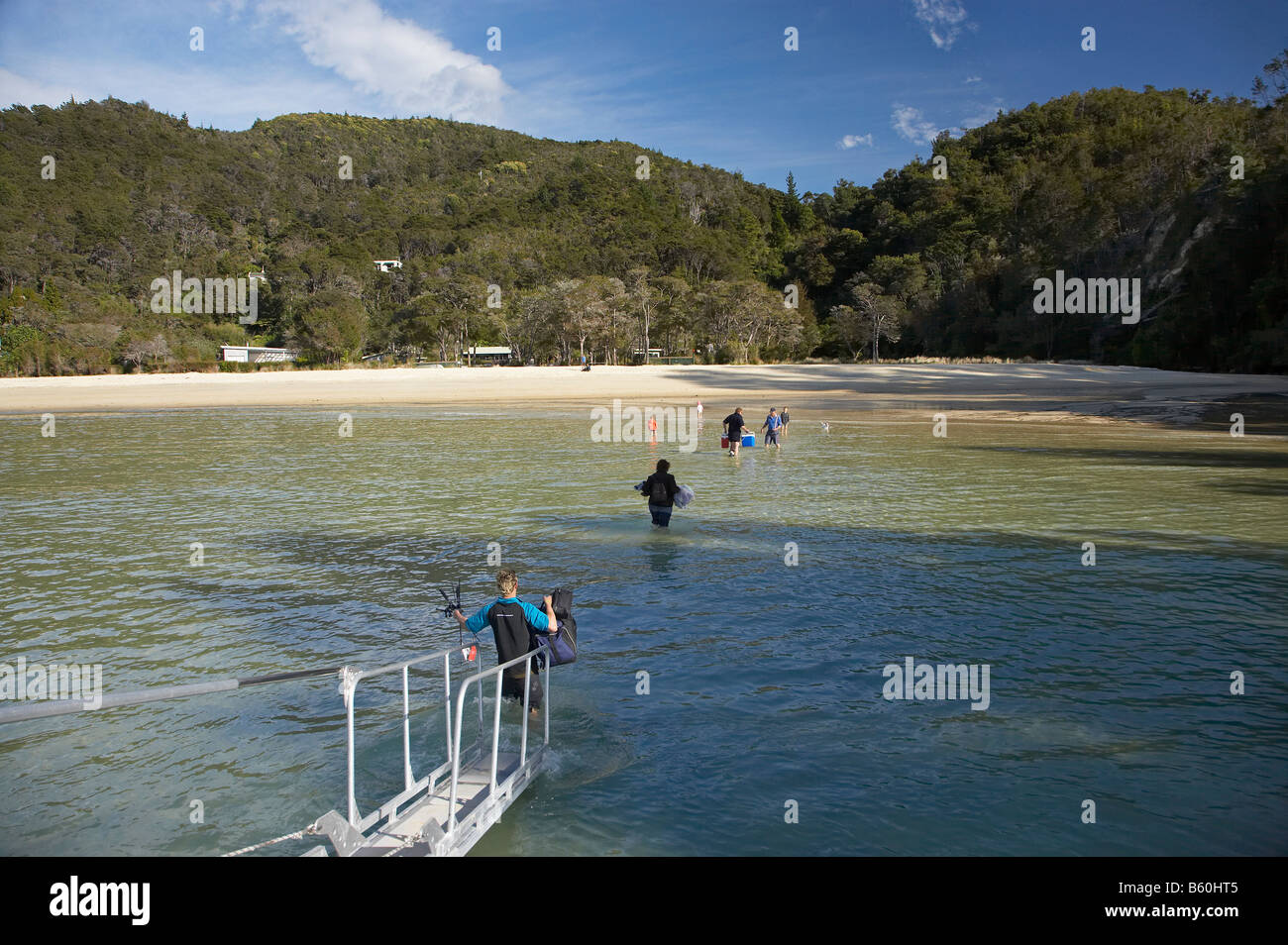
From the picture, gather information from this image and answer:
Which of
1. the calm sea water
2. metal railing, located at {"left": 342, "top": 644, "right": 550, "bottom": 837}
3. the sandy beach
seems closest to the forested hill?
the sandy beach

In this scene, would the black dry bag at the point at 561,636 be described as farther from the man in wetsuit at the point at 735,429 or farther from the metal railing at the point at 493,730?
the man in wetsuit at the point at 735,429

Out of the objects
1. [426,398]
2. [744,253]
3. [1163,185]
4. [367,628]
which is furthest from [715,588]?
[744,253]

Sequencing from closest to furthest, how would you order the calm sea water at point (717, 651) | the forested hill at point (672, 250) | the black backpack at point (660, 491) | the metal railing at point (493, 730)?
the metal railing at point (493, 730), the calm sea water at point (717, 651), the black backpack at point (660, 491), the forested hill at point (672, 250)

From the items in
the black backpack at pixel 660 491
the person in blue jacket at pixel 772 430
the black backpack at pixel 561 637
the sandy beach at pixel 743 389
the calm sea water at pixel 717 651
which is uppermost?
the sandy beach at pixel 743 389

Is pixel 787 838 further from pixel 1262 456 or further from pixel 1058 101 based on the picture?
pixel 1058 101

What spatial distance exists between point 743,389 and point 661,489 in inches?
1772

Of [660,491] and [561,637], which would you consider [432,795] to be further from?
[660,491]

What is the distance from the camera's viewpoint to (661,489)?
1471 centimetres

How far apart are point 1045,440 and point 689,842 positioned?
1086 inches

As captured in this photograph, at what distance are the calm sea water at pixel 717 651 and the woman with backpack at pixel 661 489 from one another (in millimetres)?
571

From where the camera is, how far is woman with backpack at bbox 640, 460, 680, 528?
47.8 ft

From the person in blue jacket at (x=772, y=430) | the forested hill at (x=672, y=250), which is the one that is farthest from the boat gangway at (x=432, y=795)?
the forested hill at (x=672, y=250)

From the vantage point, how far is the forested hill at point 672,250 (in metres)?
66.4

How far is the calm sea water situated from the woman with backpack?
1.87 ft
